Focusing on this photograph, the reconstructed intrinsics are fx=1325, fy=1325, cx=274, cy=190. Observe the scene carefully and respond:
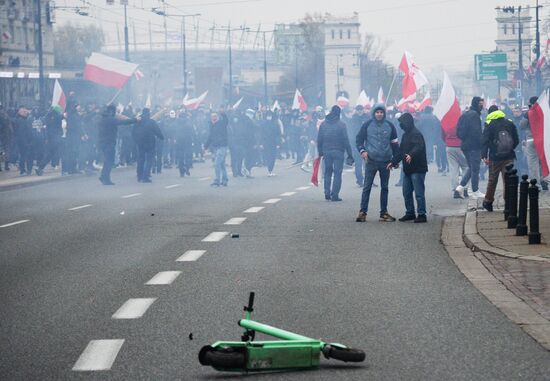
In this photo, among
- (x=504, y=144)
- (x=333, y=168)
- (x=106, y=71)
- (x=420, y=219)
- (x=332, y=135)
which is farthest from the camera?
(x=106, y=71)

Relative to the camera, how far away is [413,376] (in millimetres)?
7438

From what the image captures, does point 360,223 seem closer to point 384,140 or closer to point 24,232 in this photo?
point 384,140

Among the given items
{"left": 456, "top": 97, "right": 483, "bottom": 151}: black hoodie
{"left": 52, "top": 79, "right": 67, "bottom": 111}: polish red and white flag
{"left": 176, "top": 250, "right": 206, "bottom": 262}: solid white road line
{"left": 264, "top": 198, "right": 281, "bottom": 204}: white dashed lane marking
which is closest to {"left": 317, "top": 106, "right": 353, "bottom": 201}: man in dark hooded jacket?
{"left": 264, "top": 198, "right": 281, "bottom": 204}: white dashed lane marking

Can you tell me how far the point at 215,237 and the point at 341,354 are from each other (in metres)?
9.56

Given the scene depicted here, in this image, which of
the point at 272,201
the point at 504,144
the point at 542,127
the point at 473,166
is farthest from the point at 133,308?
the point at 473,166

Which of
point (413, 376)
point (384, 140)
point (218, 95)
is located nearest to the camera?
point (413, 376)

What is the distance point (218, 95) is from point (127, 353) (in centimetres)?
6178

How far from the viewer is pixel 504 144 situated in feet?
68.4

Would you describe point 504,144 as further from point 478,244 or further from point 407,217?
point 478,244

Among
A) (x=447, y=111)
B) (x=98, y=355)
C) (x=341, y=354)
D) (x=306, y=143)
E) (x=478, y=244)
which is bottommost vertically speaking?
(x=306, y=143)

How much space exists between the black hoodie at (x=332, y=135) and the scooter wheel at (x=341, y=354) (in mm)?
17585

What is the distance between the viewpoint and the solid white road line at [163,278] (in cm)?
1214

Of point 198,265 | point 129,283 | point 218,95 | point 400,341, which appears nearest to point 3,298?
point 129,283

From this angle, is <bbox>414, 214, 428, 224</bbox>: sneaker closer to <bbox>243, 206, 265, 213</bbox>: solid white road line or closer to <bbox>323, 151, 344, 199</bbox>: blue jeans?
<bbox>243, 206, 265, 213</bbox>: solid white road line
